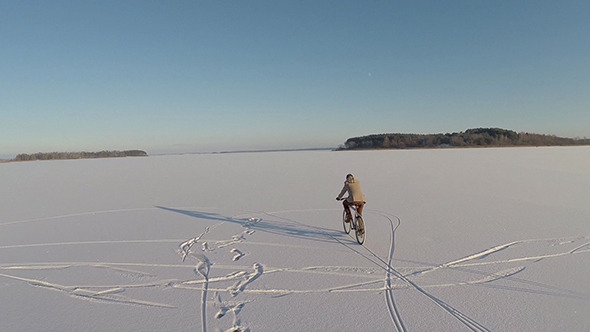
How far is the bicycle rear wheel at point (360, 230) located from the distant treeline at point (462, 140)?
55.6 meters

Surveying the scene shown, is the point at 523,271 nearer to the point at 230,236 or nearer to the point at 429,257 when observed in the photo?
the point at 429,257

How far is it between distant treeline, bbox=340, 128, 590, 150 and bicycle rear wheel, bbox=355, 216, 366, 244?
5556 centimetres

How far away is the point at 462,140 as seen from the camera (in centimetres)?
5359

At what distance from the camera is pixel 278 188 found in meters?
13.0

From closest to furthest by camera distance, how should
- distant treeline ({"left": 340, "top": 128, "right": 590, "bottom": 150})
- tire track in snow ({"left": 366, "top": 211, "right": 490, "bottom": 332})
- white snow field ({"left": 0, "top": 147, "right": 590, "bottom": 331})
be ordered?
tire track in snow ({"left": 366, "top": 211, "right": 490, "bottom": 332})
white snow field ({"left": 0, "top": 147, "right": 590, "bottom": 331})
distant treeline ({"left": 340, "top": 128, "right": 590, "bottom": 150})

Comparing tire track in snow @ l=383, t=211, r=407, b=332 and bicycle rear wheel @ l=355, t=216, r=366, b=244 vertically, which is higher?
bicycle rear wheel @ l=355, t=216, r=366, b=244

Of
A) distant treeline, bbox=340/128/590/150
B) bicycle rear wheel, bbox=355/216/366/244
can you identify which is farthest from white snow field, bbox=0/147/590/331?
distant treeline, bbox=340/128/590/150

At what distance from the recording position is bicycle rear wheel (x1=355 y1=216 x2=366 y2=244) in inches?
214

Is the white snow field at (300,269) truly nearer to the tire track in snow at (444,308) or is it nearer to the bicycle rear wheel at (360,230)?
the tire track in snow at (444,308)

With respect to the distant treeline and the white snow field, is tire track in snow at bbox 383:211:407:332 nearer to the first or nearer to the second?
the white snow field

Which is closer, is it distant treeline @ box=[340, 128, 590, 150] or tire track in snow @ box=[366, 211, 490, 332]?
tire track in snow @ box=[366, 211, 490, 332]

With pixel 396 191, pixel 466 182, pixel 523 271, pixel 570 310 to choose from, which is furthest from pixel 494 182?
pixel 570 310

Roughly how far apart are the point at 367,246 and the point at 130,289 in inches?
153

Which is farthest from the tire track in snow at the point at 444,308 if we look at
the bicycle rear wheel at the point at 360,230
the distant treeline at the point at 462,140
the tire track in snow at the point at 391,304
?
the distant treeline at the point at 462,140
